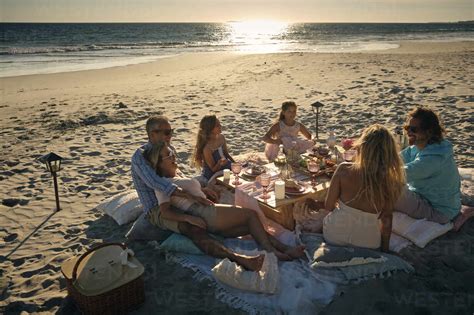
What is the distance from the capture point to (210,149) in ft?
17.8

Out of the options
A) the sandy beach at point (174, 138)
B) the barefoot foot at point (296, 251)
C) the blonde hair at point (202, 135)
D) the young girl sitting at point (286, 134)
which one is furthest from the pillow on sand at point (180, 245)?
the young girl sitting at point (286, 134)

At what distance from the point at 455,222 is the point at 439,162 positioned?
824 mm

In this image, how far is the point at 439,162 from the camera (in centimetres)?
411

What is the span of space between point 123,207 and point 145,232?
753 mm

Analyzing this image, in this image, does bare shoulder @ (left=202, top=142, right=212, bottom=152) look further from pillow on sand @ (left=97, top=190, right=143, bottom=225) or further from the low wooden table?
pillow on sand @ (left=97, top=190, right=143, bottom=225)

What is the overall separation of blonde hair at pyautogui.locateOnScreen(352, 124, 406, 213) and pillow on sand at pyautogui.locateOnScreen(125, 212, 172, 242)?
2228mm

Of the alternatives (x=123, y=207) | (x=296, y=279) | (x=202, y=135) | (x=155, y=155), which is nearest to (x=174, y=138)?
(x=202, y=135)

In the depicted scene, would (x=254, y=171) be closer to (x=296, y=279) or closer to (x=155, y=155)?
(x=155, y=155)

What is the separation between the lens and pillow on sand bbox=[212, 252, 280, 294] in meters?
3.45

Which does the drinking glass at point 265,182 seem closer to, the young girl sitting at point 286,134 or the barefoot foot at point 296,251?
the barefoot foot at point 296,251

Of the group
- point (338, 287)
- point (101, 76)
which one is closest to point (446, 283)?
point (338, 287)

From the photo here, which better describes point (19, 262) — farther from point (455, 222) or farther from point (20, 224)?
point (455, 222)

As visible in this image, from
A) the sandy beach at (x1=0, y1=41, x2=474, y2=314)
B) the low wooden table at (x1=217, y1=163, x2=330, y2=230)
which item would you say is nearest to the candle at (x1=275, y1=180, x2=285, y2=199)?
the low wooden table at (x1=217, y1=163, x2=330, y2=230)

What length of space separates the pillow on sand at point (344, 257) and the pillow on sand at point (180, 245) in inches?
47.1
